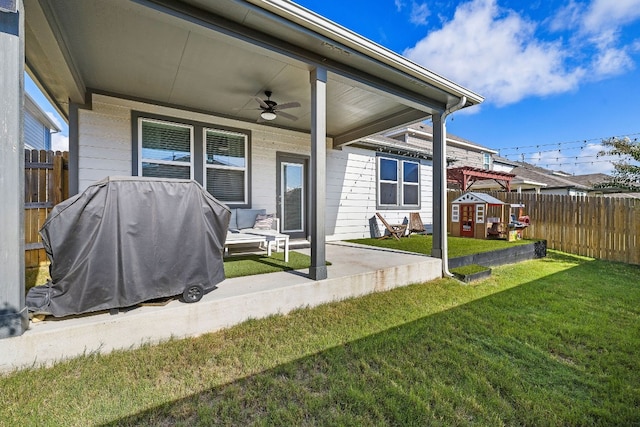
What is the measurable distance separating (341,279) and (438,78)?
3.40 m

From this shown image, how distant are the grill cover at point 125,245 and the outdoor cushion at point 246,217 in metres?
2.69

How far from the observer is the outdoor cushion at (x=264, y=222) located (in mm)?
5696

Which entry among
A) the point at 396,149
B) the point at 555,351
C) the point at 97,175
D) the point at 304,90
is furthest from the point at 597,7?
the point at 97,175

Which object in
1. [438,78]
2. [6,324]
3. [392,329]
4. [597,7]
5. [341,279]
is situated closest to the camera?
[6,324]

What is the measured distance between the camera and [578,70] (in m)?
13.5

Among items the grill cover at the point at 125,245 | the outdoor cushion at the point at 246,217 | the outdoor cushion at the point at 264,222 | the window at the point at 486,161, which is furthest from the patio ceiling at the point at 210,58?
the window at the point at 486,161

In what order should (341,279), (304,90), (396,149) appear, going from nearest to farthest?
(341,279) → (304,90) → (396,149)

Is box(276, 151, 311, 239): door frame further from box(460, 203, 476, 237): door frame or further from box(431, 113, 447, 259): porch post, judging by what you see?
box(460, 203, 476, 237): door frame

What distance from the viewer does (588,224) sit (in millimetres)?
7543

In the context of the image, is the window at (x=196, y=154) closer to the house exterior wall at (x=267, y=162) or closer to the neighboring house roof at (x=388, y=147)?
the house exterior wall at (x=267, y=162)

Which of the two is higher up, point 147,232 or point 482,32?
point 482,32

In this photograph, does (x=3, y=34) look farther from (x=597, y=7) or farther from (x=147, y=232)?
(x=597, y=7)

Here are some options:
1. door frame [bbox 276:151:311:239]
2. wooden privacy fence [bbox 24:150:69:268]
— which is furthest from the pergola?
wooden privacy fence [bbox 24:150:69:268]

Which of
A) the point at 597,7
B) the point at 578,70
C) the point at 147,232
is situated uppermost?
the point at 578,70
